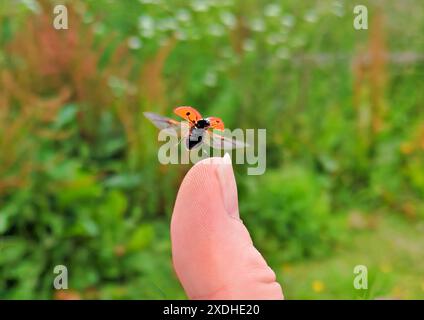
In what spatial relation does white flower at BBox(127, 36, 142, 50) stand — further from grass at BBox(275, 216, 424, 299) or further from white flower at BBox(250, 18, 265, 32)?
grass at BBox(275, 216, 424, 299)

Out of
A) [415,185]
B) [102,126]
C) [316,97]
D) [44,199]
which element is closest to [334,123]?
[316,97]

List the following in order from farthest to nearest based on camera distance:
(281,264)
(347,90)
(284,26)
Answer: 1. (347,90)
2. (284,26)
3. (281,264)

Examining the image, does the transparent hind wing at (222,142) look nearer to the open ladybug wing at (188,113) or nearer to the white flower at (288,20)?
the open ladybug wing at (188,113)

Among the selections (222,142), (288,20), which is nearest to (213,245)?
(222,142)

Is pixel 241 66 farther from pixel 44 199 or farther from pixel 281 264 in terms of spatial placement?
pixel 44 199

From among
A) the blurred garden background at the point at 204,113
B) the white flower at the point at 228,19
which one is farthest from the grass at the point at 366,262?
the white flower at the point at 228,19
